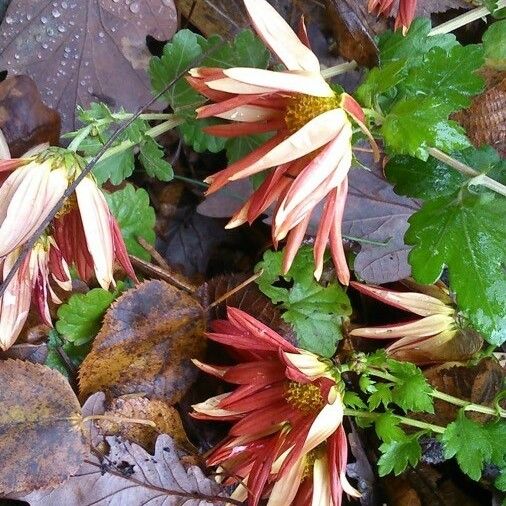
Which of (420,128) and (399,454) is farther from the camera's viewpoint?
(399,454)

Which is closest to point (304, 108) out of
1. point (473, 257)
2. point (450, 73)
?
point (450, 73)

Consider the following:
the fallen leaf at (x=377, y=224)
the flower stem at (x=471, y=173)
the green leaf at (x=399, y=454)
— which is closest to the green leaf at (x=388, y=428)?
the green leaf at (x=399, y=454)

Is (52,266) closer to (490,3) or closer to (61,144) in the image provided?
(61,144)

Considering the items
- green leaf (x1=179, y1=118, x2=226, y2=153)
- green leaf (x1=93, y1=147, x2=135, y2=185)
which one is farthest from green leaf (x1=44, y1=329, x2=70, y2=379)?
green leaf (x1=179, y1=118, x2=226, y2=153)

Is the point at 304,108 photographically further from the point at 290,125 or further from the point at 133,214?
the point at 133,214

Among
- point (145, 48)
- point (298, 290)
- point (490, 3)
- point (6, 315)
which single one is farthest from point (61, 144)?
point (490, 3)
